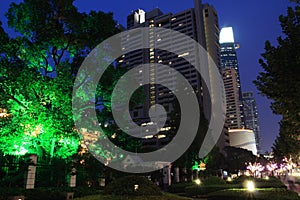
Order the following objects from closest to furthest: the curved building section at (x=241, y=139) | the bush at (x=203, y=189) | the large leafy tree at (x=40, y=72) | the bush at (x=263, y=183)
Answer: the large leafy tree at (x=40, y=72), the bush at (x=203, y=189), the bush at (x=263, y=183), the curved building section at (x=241, y=139)

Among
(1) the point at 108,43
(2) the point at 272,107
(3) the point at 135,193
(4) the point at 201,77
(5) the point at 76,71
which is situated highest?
(4) the point at 201,77

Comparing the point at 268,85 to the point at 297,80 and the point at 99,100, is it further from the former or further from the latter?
the point at 99,100

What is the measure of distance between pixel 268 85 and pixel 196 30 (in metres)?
126

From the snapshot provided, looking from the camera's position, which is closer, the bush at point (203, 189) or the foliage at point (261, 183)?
the bush at point (203, 189)

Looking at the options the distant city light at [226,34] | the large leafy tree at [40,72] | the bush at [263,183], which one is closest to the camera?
the large leafy tree at [40,72]

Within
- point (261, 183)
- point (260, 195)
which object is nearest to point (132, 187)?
point (260, 195)

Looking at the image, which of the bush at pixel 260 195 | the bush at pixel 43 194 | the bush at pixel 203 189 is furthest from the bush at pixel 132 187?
the bush at pixel 203 189

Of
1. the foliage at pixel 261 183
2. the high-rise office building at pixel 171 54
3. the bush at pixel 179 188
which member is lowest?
the bush at pixel 179 188

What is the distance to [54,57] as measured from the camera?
1988 cm

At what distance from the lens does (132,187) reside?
1181cm

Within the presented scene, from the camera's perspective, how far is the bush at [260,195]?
503 inches

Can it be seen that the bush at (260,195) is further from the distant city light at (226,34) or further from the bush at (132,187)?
the distant city light at (226,34)

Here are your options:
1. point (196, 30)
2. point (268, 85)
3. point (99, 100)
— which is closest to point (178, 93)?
point (99, 100)

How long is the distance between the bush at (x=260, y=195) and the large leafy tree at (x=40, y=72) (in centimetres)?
996
